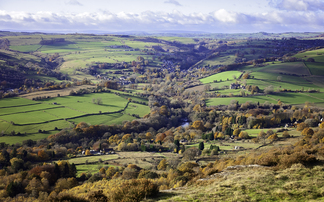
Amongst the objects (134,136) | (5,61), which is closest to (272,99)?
(134,136)

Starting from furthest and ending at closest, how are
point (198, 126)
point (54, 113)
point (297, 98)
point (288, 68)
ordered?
point (288, 68) → point (297, 98) → point (198, 126) → point (54, 113)

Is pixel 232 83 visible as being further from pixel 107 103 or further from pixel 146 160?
pixel 146 160

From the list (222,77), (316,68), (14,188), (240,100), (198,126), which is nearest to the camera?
(14,188)

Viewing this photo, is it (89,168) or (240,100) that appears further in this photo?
(240,100)

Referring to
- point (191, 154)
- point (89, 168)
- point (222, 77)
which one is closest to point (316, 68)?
point (222, 77)

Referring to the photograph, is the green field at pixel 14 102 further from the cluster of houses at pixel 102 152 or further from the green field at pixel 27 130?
the cluster of houses at pixel 102 152

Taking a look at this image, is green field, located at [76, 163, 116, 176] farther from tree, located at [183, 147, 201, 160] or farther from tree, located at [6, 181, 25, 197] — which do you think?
tree, located at [183, 147, 201, 160]

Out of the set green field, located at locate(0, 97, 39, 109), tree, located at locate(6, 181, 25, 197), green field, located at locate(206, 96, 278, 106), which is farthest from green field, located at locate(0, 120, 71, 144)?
green field, located at locate(206, 96, 278, 106)

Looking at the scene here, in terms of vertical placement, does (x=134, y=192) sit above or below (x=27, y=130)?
above

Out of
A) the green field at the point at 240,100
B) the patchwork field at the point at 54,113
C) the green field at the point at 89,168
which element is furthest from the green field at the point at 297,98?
the green field at the point at 89,168

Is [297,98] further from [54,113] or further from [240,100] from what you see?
[54,113]

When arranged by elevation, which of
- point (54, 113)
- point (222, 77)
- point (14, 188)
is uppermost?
point (222, 77)

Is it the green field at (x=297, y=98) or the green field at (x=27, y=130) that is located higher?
the green field at (x=297, y=98)
